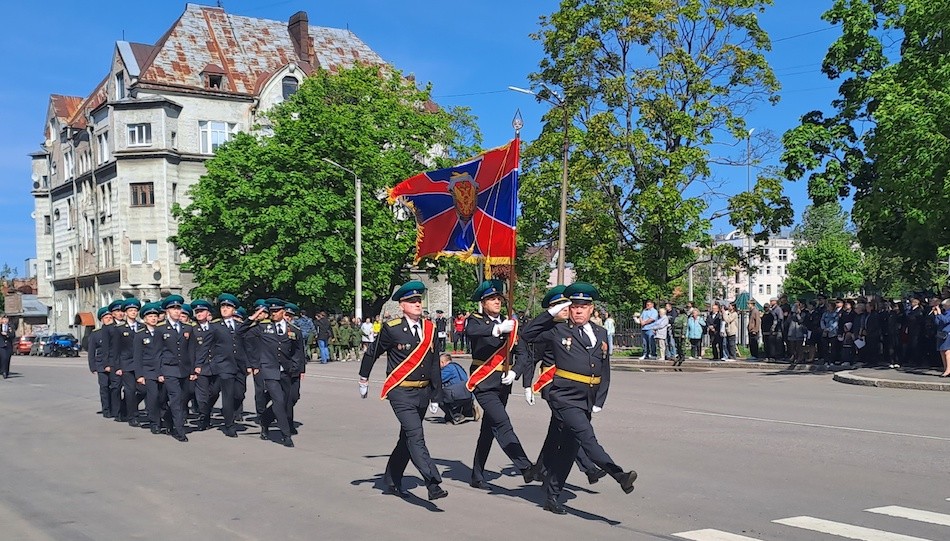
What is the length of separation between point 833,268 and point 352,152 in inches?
1754

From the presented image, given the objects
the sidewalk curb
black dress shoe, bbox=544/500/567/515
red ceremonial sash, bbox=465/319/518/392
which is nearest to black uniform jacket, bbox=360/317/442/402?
red ceremonial sash, bbox=465/319/518/392

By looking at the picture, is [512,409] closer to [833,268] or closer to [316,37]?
[316,37]

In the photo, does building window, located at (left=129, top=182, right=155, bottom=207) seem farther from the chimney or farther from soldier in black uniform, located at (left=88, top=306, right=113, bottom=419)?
soldier in black uniform, located at (left=88, top=306, right=113, bottom=419)

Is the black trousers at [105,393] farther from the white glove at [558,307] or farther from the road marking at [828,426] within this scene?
the white glove at [558,307]

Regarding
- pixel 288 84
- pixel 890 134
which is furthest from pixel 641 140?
pixel 288 84

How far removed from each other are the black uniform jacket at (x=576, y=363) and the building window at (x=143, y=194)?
57188mm

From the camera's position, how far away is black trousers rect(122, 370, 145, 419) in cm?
1574

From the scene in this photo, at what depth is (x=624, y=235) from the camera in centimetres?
3609

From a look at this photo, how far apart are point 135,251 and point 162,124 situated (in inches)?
313

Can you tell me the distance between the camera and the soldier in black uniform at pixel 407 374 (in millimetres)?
8953

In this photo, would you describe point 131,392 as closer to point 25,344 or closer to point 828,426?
point 828,426

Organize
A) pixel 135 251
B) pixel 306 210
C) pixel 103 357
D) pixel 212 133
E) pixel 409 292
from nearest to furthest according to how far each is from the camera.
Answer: pixel 409 292
pixel 103 357
pixel 306 210
pixel 135 251
pixel 212 133

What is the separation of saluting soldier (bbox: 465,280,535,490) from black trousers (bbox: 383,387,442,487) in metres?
0.72

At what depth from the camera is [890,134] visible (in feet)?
79.4
